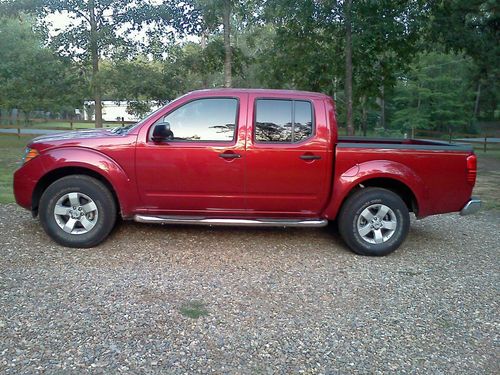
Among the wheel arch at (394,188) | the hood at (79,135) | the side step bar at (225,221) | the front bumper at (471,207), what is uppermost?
the hood at (79,135)

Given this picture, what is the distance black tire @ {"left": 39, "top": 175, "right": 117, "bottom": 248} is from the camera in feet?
15.4

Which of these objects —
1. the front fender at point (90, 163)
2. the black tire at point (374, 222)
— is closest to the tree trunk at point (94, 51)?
the front fender at point (90, 163)

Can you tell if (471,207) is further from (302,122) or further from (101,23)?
(101,23)

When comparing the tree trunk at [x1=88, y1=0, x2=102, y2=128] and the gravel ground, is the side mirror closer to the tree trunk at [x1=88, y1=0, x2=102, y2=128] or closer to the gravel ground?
the gravel ground

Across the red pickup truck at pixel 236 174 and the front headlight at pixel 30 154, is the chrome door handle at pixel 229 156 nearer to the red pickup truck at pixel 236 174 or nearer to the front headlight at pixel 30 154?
the red pickup truck at pixel 236 174

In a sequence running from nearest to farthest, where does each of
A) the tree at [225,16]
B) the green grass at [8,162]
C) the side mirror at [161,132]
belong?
the side mirror at [161,132] → the green grass at [8,162] → the tree at [225,16]

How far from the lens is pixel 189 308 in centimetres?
350

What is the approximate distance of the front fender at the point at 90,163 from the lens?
15.3 ft

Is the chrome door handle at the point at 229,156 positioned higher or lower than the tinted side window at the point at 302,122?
lower

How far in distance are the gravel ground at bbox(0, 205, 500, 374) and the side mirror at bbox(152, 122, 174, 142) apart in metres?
1.27

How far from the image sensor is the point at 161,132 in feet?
15.2

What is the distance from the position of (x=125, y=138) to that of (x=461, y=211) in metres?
3.96

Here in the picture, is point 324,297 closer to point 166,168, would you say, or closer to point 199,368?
point 199,368

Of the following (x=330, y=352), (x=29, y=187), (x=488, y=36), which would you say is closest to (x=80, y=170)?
(x=29, y=187)
